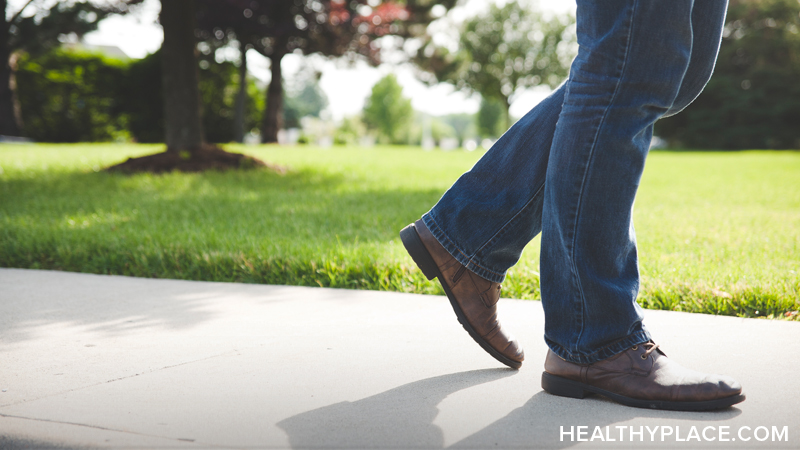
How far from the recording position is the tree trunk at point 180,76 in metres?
7.64

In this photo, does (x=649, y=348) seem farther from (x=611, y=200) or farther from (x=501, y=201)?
(x=501, y=201)

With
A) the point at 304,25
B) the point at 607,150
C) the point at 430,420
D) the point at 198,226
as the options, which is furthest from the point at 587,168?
the point at 304,25

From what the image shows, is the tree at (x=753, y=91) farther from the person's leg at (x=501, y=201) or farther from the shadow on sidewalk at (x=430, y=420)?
the shadow on sidewalk at (x=430, y=420)

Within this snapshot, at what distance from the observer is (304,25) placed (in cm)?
1759

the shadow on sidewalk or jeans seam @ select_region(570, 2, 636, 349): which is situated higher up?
jeans seam @ select_region(570, 2, 636, 349)

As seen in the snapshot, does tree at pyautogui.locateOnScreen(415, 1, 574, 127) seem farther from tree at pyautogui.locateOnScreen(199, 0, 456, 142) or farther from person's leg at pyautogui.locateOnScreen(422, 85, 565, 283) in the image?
person's leg at pyautogui.locateOnScreen(422, 85, 565, 283)

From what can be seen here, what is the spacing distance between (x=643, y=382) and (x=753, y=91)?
37.9m

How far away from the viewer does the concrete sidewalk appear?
129cm

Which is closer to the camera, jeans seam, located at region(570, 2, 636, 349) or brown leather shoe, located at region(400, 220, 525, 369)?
jeans seam, located at region(570, 2, 636, 349)

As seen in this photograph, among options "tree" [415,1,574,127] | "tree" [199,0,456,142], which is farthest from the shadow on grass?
"tree" [415,1,574,127]

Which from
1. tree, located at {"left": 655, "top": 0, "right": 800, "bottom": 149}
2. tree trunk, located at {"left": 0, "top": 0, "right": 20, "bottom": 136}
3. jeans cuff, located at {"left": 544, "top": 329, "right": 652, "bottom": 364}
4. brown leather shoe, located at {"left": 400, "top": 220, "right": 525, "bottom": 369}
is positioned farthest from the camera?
tree, located at {"left": 655, "top": 0, "right": 800, "bottom": 149}

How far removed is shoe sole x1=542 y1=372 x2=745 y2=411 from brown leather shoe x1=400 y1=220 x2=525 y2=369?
168 millimetres

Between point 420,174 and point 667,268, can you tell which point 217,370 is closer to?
point 667,268

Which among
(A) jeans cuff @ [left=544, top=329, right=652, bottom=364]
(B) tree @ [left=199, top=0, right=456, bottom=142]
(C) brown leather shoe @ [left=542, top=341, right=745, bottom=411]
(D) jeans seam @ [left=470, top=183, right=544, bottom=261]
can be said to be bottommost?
(C) brown leather shoe @ [left=542, top=341, right=745, bottom=411]
